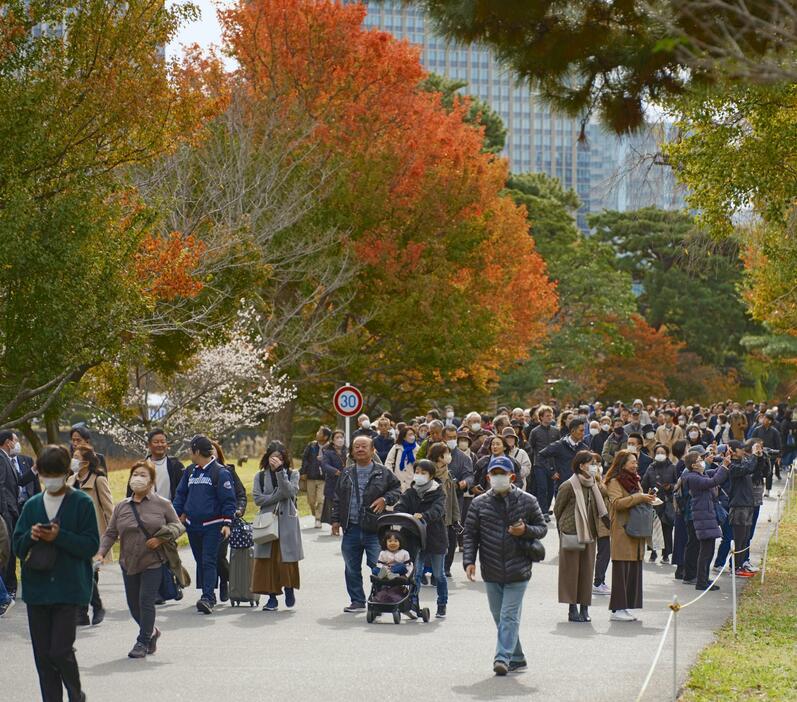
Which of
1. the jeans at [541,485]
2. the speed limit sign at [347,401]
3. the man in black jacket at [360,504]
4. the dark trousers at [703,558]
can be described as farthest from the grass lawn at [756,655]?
the speed limit sign at [347,401]

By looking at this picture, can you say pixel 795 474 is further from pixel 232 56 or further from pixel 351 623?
pixel 351 623

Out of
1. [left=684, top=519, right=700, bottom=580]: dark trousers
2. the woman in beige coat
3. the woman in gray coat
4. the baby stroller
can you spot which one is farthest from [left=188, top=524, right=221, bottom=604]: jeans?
[left=684, top=519, right=700, bottom=580]: dark trousers

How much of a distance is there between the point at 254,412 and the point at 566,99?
74.9 ft

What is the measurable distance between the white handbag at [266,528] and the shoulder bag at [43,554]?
550cm

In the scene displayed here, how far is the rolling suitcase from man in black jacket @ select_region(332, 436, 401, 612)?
103 cm

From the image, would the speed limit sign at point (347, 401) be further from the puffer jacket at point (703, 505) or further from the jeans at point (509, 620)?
the jeans at point (509, 620)

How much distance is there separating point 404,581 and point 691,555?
16.2ft

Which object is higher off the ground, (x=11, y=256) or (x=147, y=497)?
(x=11, y=256)

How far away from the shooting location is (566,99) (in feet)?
34.4

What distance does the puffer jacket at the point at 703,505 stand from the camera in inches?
607

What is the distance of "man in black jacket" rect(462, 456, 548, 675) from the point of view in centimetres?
1040

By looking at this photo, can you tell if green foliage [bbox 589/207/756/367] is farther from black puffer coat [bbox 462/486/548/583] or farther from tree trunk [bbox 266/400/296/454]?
black puffer coat [bbox 462/486/548/583]

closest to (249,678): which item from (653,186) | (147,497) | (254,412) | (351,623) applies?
(147,497)

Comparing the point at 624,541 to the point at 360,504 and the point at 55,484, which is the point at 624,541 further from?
the point at 55,484
